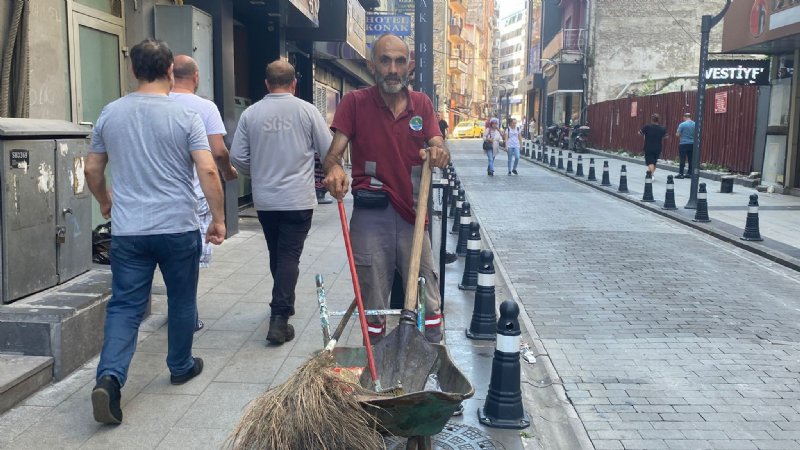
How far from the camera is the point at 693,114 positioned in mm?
26062

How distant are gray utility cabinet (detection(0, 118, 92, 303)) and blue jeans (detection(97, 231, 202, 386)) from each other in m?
0.83

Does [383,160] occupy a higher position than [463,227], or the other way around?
[383,160]

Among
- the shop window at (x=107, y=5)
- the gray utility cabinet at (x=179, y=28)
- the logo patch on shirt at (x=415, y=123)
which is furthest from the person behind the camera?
the gray utility cabinet at (x=179, y=28)

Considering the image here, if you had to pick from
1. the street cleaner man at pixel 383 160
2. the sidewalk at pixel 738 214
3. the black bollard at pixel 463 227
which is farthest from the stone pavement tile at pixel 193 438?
the sidewalk at pixel 738 214

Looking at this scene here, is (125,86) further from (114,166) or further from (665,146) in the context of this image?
(665,146)

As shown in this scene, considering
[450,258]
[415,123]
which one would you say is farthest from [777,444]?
[450,258]

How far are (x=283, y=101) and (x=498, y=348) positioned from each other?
7.67 ft

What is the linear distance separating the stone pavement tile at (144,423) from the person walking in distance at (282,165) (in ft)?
3.74

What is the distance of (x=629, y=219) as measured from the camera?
1388cm

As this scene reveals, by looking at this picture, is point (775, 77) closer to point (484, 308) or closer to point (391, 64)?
point (484, 308)

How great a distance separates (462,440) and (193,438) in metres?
1.40

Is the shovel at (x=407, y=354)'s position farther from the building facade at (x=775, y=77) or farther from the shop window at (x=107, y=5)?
the building facade at (x=775, y=77)

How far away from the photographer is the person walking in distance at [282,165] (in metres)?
5.27

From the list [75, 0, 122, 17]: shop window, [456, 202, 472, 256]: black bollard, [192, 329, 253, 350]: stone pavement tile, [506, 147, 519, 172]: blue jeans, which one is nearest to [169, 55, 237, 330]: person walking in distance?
[192, 329, 253, 350]: stone pavement tile
